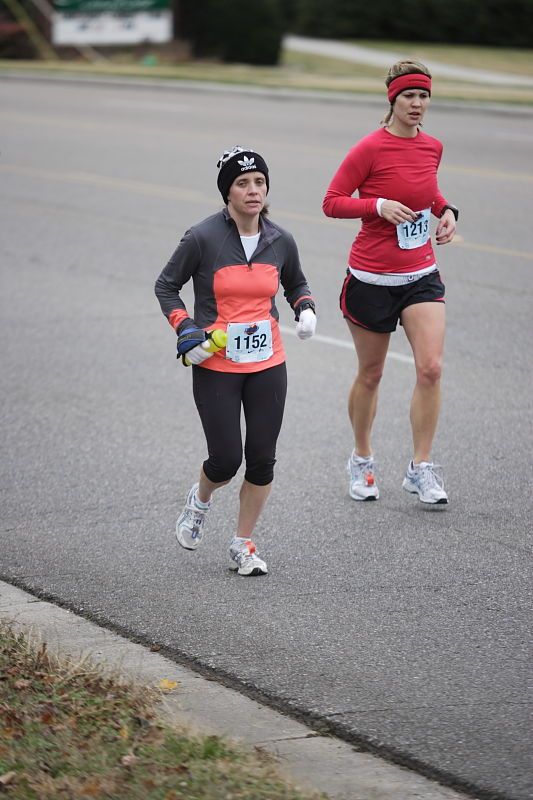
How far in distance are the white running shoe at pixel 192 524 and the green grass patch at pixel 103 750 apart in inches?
57.9

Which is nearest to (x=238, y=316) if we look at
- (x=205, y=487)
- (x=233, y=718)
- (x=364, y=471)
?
(x=205, y=487)

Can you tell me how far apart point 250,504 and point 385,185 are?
1815mm

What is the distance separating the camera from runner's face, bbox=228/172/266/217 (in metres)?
5.44

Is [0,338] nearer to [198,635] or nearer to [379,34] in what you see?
[198,635]

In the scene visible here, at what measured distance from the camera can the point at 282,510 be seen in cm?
676

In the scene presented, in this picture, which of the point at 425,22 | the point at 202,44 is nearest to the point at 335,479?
the point at 202,44

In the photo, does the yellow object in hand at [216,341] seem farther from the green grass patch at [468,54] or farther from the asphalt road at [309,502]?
the green grass patch at [468,54]

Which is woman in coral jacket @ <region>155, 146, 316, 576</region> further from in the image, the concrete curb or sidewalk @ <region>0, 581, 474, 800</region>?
the concrete curb

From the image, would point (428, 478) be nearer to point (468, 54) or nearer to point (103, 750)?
point (103, 750)

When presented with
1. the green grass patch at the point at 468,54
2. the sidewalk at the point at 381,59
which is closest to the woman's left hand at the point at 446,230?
the sidewalk at the point at 381,59

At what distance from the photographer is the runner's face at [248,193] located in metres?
5.44

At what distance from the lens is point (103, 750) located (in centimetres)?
394

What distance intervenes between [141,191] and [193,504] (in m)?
11.6

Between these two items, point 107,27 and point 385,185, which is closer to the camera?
point 385,185
